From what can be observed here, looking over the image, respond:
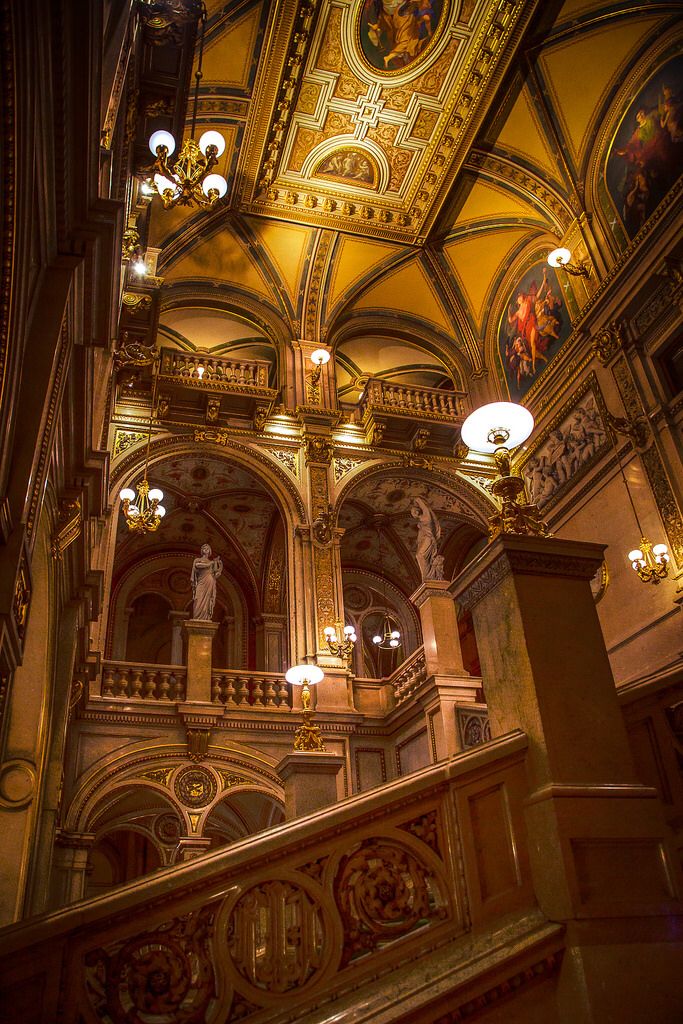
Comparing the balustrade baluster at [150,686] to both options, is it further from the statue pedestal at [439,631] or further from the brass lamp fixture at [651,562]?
the brass lamp fixture at [651,562]

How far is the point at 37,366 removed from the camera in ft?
13.4

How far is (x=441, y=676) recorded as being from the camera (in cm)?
1097

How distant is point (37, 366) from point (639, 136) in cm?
1130

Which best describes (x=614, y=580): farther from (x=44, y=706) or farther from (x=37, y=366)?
(x=37, y=366)

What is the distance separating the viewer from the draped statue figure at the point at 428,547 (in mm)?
12086

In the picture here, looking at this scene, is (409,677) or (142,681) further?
(409,677)

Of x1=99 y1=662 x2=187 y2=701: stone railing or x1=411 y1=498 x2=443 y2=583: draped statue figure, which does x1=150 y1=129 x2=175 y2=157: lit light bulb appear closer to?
x1=411 y1=498 x2=443 y2=583: draped statue figure

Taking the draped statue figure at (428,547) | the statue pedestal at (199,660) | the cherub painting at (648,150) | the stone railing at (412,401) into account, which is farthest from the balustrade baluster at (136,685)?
the cherub painting at (648,150)

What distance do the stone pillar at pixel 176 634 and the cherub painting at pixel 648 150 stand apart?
1083 centimetres

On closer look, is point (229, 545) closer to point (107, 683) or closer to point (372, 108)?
point (107, 683)

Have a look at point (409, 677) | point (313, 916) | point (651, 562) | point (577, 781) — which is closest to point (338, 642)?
point (409, 677)

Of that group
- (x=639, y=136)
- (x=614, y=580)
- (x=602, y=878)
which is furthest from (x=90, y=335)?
(x=639, y=136)

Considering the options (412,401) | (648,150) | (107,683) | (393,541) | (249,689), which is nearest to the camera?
(107,683)

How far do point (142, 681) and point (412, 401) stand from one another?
724 centimetres
